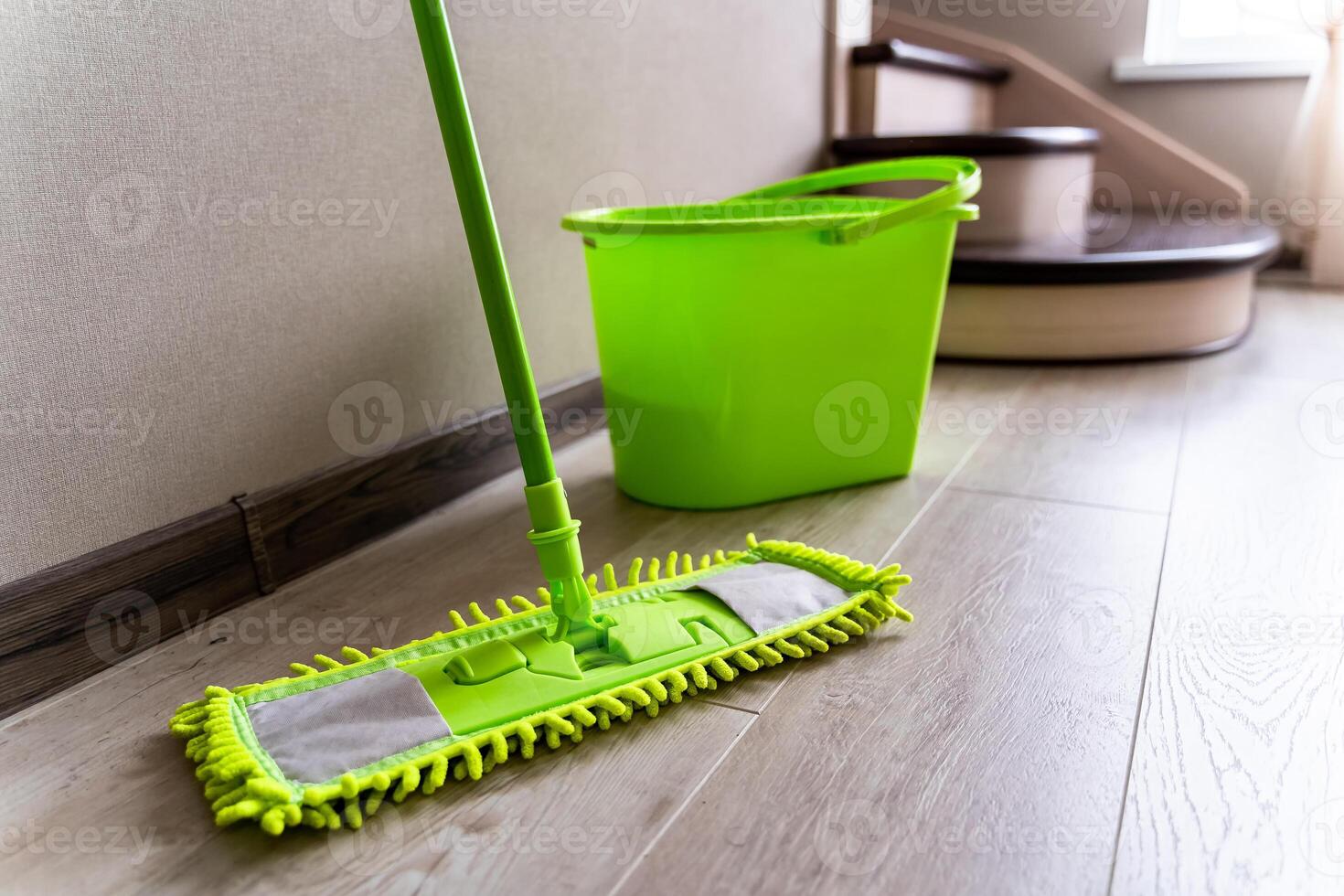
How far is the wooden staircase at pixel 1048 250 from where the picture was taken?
1.67m

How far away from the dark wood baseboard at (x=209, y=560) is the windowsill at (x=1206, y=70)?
216 cm

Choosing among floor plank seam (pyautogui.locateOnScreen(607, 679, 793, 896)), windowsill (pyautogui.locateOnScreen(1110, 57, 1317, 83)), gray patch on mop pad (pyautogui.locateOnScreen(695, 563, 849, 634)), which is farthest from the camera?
windowsill (pyautogui.locateOnScreen(1110, 57, 1317, 83))

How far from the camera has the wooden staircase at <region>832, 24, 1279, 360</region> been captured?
1.67 metres

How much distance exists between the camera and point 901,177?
45.0 inches

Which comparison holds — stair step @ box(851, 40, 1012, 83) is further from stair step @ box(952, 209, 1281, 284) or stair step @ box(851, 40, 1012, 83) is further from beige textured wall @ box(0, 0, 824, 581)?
Result: beige textured wall @ box(0, 0, 824, 581)

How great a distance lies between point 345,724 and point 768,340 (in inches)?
22.7

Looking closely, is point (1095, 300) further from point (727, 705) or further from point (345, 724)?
point (345, 724)

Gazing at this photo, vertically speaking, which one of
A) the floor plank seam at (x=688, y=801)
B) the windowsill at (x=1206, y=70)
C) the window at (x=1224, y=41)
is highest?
the window at (x=1224, y=41)

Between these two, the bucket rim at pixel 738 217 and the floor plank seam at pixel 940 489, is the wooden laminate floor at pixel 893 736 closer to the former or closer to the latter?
the floor plank seam at pixel 940 489

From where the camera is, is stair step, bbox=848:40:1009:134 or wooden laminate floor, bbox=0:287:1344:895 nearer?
wooden laminate floor, bbox=0:287:1344:895

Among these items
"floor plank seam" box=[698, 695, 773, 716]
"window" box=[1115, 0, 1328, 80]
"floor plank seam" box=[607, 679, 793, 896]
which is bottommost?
"floor plank seam" box=[698, 695, 773, 716]

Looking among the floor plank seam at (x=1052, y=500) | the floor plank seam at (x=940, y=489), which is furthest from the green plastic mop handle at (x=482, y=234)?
the floor plank seam at (x=1052, y=500)

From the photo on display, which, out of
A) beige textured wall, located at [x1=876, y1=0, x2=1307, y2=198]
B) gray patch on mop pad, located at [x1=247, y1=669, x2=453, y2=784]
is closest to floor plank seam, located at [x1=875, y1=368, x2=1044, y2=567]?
gray patch on mop pad, located at [x1=247, y1=669, x2=453, y2=784]

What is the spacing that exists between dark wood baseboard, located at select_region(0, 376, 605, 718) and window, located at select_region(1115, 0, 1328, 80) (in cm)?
220
